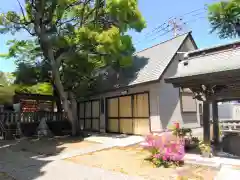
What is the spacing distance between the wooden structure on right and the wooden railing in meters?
11.0

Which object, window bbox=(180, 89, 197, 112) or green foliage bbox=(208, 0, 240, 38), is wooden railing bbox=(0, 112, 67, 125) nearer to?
window bbox=(180, 89, 197, 112)

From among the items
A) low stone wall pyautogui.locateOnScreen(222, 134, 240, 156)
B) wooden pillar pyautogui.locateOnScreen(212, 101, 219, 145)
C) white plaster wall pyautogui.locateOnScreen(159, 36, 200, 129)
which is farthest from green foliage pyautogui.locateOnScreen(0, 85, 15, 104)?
low stone wall pyautogui.locateOnScreen(222, 134, 240, 156)

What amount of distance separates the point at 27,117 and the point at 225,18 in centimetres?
1464

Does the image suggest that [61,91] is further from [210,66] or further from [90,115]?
[210,66]

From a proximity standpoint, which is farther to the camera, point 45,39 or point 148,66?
point 148,66

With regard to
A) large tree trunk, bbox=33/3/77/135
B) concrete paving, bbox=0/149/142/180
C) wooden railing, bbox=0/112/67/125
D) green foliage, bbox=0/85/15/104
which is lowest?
concrete paving, bbox=0/149/142/180

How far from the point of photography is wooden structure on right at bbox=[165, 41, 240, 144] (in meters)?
7.41

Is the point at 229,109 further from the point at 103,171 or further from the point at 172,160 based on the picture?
the point at 103,171

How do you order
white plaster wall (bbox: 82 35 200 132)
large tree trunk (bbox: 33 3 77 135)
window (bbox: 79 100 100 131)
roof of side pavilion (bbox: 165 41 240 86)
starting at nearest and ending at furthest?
roof of side pavilion (bbox: 165 41 240 86), white plaster wall (bbox: 82 35 200 132), large tree trunk (bbox: 33 3 77 135), window (bbox: 79 100 100 131)

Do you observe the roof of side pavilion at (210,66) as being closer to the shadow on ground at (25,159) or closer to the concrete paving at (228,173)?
the concrete paving at (228,173)

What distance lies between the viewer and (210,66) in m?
8.12

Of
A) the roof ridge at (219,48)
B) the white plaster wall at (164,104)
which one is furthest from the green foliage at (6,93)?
the roof ridge at (219,48)

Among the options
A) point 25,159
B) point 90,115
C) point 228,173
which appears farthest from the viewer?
point 90,115

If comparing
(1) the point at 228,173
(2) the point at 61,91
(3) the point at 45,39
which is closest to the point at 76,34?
(3) the point at 45,39
